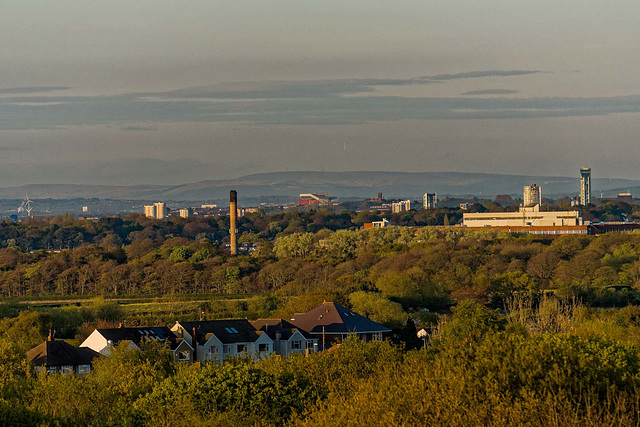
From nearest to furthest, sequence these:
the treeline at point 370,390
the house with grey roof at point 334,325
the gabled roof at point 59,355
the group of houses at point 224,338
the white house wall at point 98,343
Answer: the treeline at point 370,390 < the gabled roof at point 59,355 < the group of houses at point 224,338 < the white house wall at point 98,343 < the house with grey roof at point 334,325

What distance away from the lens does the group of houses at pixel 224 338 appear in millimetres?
49438

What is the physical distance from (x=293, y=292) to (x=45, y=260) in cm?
3584

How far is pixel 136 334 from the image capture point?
179 ft

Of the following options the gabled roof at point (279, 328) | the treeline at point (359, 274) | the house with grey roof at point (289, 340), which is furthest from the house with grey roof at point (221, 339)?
the treeline at point (359, 274)

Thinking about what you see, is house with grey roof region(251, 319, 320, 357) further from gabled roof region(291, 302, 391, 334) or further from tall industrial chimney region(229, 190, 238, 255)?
tall industrial chimney region(229, 190, 238, 255)

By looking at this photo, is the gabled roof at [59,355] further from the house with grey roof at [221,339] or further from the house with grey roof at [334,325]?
the house with grey roof at [334,325]

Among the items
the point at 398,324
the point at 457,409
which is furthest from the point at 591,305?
the point at 457,409

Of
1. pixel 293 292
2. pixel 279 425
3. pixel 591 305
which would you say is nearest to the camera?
pixel 279 425

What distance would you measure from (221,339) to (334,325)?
7.42 meters

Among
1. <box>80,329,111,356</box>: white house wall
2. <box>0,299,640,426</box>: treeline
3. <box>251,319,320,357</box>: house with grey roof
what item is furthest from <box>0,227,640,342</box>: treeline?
<box>0,299,640,426</box>: treeline

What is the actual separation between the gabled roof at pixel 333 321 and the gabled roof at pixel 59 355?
551 inches

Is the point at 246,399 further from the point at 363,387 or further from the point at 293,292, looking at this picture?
the point at 293,292

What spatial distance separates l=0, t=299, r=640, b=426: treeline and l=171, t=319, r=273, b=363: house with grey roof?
13282mm

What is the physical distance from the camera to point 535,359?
83.6 feet
